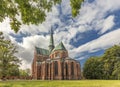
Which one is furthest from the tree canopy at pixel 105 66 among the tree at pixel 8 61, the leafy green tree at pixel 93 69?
the tree at pixel 8 61

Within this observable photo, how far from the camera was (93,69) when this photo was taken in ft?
298

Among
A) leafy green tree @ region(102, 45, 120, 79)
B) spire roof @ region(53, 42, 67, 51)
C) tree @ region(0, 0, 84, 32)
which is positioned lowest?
tree @ region(0, 0, 84, 32)

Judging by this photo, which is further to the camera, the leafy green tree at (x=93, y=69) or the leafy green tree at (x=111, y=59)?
the leafy green tree at (x=93, y=69)

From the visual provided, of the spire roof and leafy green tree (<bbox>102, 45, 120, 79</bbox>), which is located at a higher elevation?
the spire roof

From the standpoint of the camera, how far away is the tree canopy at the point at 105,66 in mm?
76750

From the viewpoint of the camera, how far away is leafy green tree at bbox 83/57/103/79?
88500mm

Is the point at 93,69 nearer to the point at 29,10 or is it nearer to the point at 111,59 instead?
the point at 111,59

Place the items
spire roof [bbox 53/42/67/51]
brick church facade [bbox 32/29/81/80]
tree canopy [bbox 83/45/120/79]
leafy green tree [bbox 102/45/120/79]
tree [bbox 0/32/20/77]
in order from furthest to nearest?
spire roof [bbox 53/42/67/51] < brick church facade [bbox 32/29/81/80] < leafy green tree [bbox 102/45/120/79] < tree canopy [bbox 83/45/120/79] < tree [bbox 0/32/20/77]

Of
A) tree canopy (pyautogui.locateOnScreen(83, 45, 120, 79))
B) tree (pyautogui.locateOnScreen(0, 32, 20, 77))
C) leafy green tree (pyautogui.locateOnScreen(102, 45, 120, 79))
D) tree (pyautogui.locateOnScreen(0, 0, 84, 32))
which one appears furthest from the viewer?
leafy green tree (pyautogui.locateOnScreen(102, 45, 120, 79))

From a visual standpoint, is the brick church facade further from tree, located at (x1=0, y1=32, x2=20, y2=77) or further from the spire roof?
tree, located at (x1=0, y1=32, x2=20, y2=77)

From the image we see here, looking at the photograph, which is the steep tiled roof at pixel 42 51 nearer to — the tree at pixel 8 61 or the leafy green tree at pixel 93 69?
the leafy green tree at pixel 93 69

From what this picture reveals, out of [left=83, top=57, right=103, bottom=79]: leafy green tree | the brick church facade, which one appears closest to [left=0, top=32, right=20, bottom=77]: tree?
the brick church facade

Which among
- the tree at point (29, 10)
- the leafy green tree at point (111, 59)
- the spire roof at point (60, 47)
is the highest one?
the spire roof at point (60, 47)

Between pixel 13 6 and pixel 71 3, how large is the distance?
A: 2.04 metres
